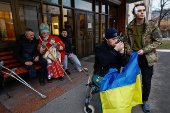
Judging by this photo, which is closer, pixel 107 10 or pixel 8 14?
pixel 8 14

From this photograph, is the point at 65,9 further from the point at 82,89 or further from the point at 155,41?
the point at 155,41

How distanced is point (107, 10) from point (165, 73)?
20.8 ft

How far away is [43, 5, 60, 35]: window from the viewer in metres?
5.06

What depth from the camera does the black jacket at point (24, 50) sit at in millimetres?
3574

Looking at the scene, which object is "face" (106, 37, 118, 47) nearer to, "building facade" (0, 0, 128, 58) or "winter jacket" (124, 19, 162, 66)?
"winter jacket" (124, 19, 162, 66)

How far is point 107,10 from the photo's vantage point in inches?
366

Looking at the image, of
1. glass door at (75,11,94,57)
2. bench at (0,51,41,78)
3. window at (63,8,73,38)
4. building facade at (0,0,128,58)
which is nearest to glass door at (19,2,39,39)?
building facade at (0,0,128,58)

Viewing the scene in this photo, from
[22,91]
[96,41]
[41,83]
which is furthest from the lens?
[96,41]

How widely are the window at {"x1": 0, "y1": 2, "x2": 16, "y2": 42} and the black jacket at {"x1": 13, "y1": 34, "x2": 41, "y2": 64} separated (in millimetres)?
514

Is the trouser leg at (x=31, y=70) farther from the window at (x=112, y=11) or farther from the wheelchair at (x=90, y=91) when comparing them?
the window at (x=112, y=11)

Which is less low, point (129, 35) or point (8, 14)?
point (8, 14)

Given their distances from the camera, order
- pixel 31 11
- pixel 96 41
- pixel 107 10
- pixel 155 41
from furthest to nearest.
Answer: pixel 107 10
pixel 96 41
pixel 31 11
pixel 155 41

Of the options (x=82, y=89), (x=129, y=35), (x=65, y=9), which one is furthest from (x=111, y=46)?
(x=65, y=9)

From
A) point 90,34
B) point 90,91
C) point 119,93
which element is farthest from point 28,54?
point 90,34
